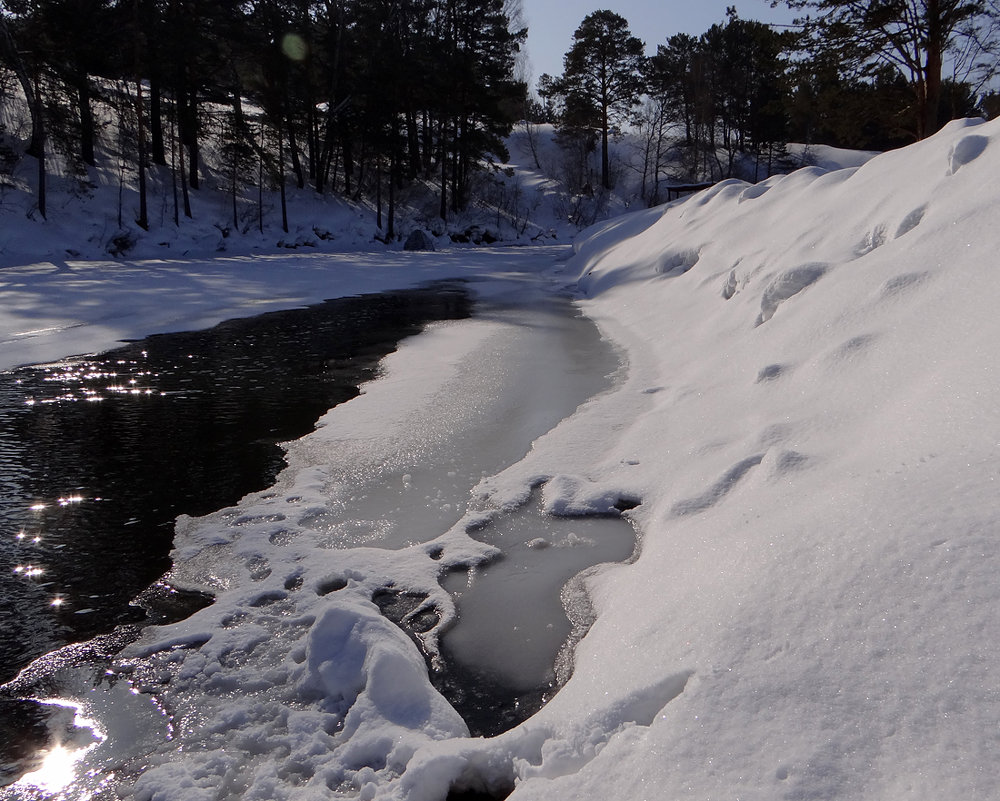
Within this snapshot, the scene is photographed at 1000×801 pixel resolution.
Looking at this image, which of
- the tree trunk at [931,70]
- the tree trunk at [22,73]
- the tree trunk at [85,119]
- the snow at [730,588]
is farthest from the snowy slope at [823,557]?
the tree trunk at [85,119]

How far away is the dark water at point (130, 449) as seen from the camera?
10.4 feet

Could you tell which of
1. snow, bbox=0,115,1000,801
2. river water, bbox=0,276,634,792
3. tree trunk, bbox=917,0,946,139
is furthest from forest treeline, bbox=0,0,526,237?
snow, bbox=0,115,1000,801

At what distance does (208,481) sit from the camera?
4.50 m

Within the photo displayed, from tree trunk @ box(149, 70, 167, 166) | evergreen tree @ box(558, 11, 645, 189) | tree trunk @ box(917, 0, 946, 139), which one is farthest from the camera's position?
evergreen tree @ box(558, 11, 645, 189)

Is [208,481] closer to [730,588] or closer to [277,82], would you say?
[730,588]

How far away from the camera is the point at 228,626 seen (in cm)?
294

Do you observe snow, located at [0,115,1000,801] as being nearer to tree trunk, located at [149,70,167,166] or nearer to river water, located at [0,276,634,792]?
river water, located at [0,276,634,792]

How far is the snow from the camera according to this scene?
5.84 ft

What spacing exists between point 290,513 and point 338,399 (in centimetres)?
245

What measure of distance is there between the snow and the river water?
6.6 inches

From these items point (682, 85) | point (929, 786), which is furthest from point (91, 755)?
point (682, 85)

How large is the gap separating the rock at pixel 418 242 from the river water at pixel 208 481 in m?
17.8

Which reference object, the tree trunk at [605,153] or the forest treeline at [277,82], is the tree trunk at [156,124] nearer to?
the forest treeline at [277,82]

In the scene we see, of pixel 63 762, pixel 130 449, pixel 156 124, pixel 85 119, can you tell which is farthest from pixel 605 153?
pixel 63 762
